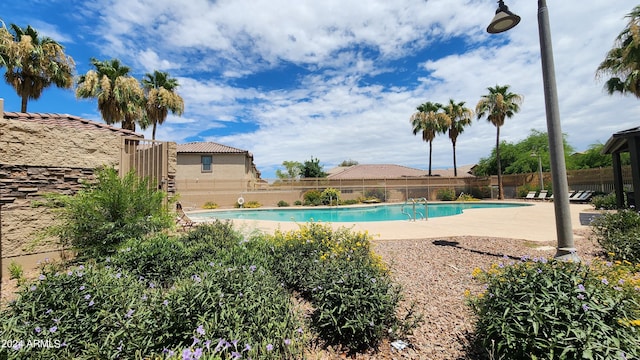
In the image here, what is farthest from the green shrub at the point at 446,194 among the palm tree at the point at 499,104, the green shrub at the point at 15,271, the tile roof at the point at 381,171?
the green shrub at the point at 15,271

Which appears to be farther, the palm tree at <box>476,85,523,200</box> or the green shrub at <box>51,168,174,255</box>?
the palm tree at <box>476,85,523,200</box>

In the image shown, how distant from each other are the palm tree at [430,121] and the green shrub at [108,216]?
98.1 ft

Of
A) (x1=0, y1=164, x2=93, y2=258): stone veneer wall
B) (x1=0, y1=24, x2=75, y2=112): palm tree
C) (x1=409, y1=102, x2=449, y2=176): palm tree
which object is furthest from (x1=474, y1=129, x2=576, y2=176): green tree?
(x1=0, y1=24, x2=75, y2=112): palm tree

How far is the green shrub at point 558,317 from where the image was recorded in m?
1.76

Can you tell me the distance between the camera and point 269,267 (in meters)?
4.12

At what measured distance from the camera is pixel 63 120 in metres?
6.29

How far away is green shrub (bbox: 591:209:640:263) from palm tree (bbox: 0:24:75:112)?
22997 millimetres

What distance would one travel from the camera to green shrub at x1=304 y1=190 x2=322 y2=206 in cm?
2386

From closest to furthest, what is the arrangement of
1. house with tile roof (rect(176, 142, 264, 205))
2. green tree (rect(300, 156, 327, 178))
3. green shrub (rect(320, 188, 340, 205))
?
house with tile roof (rect(176, 142, 264, 205)) → green shrub (rect(320, 188, 340, 205)) → green tree (rect(300, 156, 327, 178))

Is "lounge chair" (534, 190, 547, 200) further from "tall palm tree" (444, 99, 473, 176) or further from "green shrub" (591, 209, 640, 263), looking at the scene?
"green shrub" (591, 209, 640, 263)

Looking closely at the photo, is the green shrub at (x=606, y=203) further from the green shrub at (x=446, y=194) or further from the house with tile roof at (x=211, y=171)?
the house with tile roof at (x=211, y=171)

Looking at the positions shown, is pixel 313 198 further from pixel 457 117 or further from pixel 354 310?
pixel 354 310

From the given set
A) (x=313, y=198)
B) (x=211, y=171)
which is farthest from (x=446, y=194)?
(x=211, y=171)

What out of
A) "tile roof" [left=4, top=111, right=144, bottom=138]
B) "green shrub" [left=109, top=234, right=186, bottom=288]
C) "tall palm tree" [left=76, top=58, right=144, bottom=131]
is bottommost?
"green shrub" [left=109, top=234, right=186, bottom=288]
